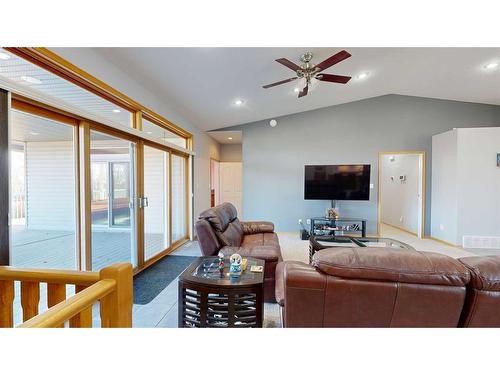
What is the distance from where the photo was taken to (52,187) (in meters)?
2.29

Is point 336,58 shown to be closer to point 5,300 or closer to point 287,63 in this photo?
point 287,63

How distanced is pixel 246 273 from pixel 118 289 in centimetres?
111

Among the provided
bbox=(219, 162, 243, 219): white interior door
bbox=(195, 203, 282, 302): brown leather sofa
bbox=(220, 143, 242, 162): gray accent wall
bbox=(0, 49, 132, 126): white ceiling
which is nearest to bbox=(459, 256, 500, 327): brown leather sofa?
bbox=(195, 203, 282, 302): brown leather sofa

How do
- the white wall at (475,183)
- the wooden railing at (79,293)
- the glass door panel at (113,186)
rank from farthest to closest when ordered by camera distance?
the white wall at (475,183) < the glass door panel at (113,186) < the wooden railing at (79,293)

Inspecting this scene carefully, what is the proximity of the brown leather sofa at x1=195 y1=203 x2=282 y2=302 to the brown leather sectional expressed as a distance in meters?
1.20

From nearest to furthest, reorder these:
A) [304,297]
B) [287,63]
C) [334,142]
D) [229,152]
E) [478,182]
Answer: [304,297]
[287,63]
[478,182]
[334,142]
[229,152]

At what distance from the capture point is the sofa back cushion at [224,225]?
264cm

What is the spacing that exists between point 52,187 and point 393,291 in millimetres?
2988

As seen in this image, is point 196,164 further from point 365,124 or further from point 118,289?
point 118,289

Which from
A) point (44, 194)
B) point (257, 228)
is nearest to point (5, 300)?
point (44, 194)

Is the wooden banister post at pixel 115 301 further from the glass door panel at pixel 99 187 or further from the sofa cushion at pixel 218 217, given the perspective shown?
the glass door panel at pixel 99 187

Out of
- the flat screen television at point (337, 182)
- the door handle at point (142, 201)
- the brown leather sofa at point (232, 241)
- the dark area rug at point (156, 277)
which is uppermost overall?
the flat screen television at point (337, 182)

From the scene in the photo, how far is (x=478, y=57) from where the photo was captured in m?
3.41

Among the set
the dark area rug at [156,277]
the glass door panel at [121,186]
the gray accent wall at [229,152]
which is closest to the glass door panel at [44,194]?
the dark area rug at [156,277]
